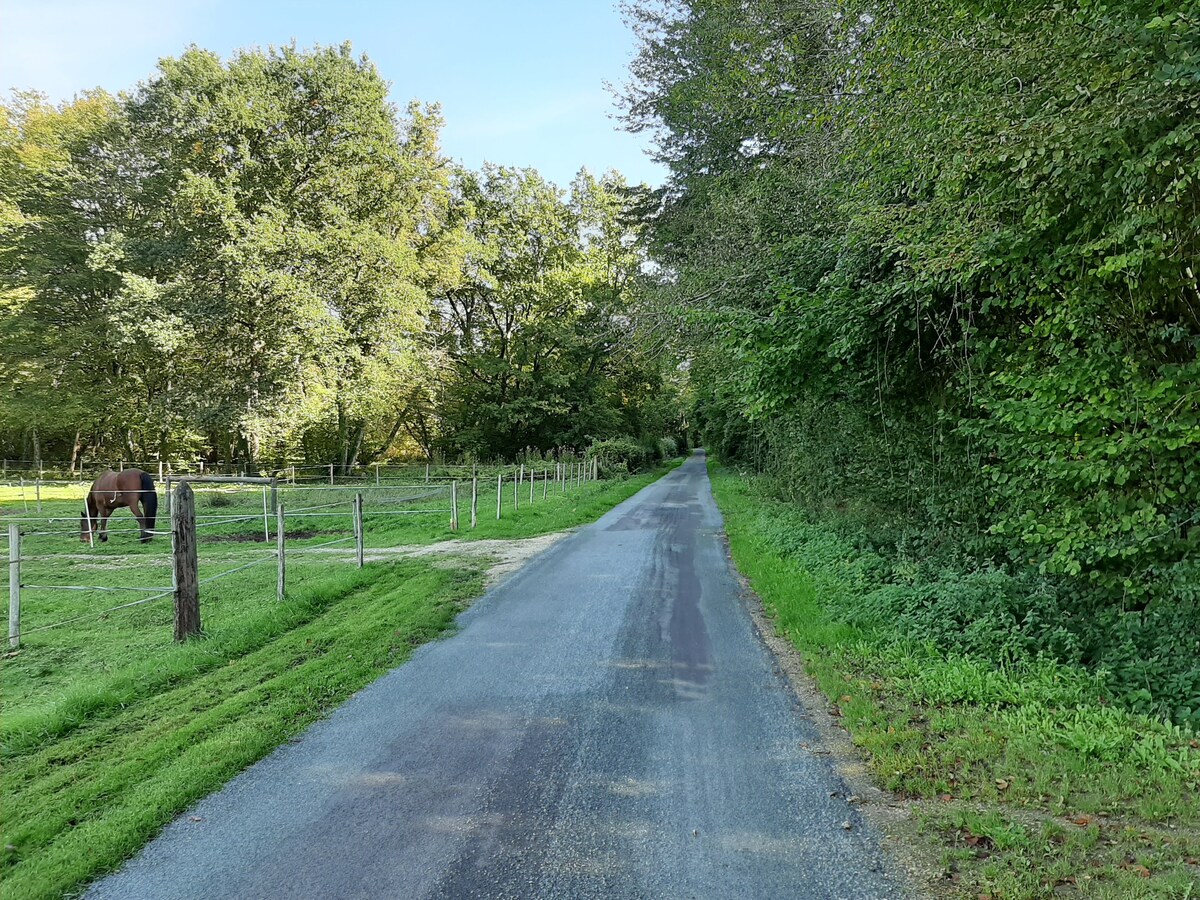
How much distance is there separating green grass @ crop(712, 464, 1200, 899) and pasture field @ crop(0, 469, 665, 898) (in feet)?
12.6

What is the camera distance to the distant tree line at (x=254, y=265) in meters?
25.3

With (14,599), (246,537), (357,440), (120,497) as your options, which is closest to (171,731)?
(14,599)

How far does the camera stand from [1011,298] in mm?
5312

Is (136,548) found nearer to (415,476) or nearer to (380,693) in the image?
(380,693)

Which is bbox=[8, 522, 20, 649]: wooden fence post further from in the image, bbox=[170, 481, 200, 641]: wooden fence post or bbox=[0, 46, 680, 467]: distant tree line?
bbox=[0, 46, 680, 467]: distant tree line

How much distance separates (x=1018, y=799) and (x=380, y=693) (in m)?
4.16

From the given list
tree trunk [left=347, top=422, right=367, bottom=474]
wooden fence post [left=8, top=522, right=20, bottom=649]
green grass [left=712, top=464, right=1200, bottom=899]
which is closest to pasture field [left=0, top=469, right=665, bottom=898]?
wooden fence post [left=8, top=522, right=20, bottom=649]

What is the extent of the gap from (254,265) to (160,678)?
78.2 ft

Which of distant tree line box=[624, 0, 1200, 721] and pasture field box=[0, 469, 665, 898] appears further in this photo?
distant tree line box=[624, 0, 1200, 721]

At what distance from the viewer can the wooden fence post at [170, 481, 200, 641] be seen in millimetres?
5891

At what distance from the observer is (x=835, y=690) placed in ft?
14.9

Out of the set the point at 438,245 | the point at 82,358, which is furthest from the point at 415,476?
the point at 82,358

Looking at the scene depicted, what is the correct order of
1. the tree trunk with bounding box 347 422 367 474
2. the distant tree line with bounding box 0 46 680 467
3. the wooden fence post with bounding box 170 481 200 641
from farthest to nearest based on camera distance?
the tree trunk with bounding box 347 422 367 474
the distant tree line with bounding box 0 46 680 467
the wooden fence post with bounding box 170 481 200 641

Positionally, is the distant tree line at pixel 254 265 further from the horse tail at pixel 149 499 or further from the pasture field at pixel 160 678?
the pasture field at pixel 160 678
